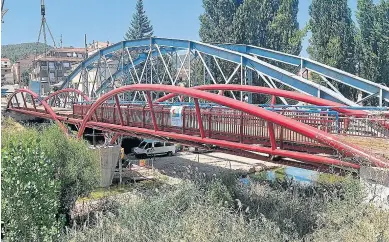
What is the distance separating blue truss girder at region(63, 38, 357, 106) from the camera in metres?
19.4

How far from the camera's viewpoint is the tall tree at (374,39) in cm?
3375

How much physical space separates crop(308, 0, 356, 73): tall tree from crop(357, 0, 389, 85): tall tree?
1.08 meters

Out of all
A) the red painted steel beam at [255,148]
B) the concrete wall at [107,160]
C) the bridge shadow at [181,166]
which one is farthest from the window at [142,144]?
the red painted steel beam at [255,148]

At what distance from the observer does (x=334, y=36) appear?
3547 cm

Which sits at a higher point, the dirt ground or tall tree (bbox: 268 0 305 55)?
tall tree (bbox: 268 0 305 55)

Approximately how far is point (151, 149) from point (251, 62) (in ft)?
39.9

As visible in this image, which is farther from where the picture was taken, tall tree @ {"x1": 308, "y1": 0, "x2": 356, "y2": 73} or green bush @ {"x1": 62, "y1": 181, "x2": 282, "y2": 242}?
tall tree @ {"x1": 308, "y1": 0, "x2": 356, "y2": 73}

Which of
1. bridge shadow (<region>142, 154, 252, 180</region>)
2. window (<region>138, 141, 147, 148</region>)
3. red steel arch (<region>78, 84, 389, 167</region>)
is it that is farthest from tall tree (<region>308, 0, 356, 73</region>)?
red steel arch (<region>78, 84, 389, 167</region>)

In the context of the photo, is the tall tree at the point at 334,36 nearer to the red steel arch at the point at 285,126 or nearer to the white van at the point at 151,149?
the white van at the point at 151,149

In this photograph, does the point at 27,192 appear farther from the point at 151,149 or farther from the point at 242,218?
the point at 151,149

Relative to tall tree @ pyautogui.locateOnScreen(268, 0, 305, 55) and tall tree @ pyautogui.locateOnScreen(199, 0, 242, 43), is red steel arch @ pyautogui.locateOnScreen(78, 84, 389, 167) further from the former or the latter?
tall tree @ pyautogui.locateOnScreen(268, 0, 305, 55)

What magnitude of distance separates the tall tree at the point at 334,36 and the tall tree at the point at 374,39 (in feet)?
3.55

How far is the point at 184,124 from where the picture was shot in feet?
52.8

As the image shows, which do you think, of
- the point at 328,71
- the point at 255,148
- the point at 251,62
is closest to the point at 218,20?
the point at 251,62
